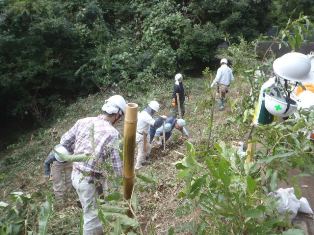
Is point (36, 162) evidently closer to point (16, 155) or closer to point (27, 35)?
point (16, 155)

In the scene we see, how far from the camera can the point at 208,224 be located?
100 inches

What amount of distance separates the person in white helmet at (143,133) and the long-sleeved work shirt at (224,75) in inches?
122

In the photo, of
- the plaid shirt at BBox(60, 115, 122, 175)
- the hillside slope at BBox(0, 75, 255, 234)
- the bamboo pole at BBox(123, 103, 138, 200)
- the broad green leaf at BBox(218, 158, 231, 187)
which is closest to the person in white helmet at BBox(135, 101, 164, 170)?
the hillside slope at BBox(0, 75, 255, 234)

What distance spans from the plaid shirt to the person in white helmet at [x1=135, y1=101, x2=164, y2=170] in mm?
3216

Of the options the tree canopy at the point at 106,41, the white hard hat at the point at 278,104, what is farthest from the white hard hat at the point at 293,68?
the tree canopy at the point at 106,41

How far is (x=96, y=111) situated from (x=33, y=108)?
2.87 metres

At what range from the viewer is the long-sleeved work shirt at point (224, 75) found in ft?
33.6

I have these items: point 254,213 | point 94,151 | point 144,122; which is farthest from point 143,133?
point 254,213

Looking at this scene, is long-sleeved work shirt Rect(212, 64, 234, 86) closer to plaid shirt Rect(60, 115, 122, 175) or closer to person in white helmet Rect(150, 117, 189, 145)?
person in white helmet Rect(150, 117, 189, 145)

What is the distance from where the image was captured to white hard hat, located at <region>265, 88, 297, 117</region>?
3.59 metres

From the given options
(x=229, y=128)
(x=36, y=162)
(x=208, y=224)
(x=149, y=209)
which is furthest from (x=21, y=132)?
(x=208, y=224)

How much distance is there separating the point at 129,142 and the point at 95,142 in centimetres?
164

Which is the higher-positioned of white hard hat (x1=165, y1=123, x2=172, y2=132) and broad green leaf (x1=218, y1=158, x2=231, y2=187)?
broad green leaf (x1=218, y1=158, x2=231, y2=187)

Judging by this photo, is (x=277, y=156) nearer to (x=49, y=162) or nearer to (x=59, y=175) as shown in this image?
(x=59, y=175)
